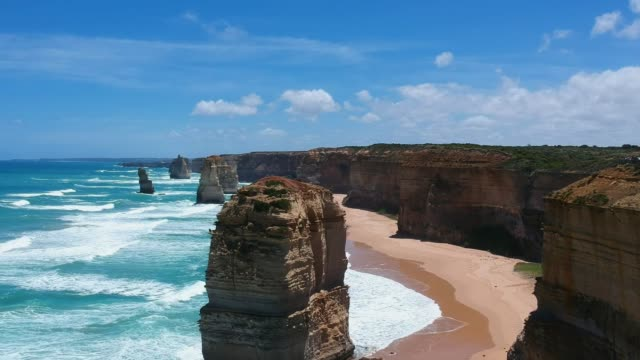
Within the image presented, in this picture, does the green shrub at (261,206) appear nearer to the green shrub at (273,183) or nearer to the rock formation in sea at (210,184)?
the green shrub at (273,183)

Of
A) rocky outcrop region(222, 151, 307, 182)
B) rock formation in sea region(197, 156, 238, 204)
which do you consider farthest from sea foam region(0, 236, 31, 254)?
rocky outcrop region(222, 151, 307, 182)

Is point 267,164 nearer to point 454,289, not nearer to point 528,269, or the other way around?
point 528,269

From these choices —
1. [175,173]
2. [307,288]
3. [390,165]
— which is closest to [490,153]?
[390,165]

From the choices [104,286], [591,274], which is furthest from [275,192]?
[104,286]

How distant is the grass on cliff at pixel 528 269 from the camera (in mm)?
31383

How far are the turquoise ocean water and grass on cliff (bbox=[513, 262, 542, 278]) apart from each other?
683 cm

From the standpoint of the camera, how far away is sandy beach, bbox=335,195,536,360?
68.1 feet

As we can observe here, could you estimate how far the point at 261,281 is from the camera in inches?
565

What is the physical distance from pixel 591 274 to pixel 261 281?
695 cm

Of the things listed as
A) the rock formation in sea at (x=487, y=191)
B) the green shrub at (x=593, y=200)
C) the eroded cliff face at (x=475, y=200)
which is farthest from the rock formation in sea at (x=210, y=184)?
the green shrub at (x=593, y=200)

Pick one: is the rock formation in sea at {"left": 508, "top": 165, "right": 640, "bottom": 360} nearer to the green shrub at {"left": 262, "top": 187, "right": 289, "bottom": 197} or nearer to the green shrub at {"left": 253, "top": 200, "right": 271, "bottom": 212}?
the green shrub at {"left": 262, "top": 187, "right": 289, "bottom": 197}

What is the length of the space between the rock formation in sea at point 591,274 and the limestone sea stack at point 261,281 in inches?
205

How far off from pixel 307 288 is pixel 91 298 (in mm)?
14671

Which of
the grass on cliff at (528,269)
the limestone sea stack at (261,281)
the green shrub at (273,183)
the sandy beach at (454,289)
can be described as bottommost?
the sandy beach at (454,289)
